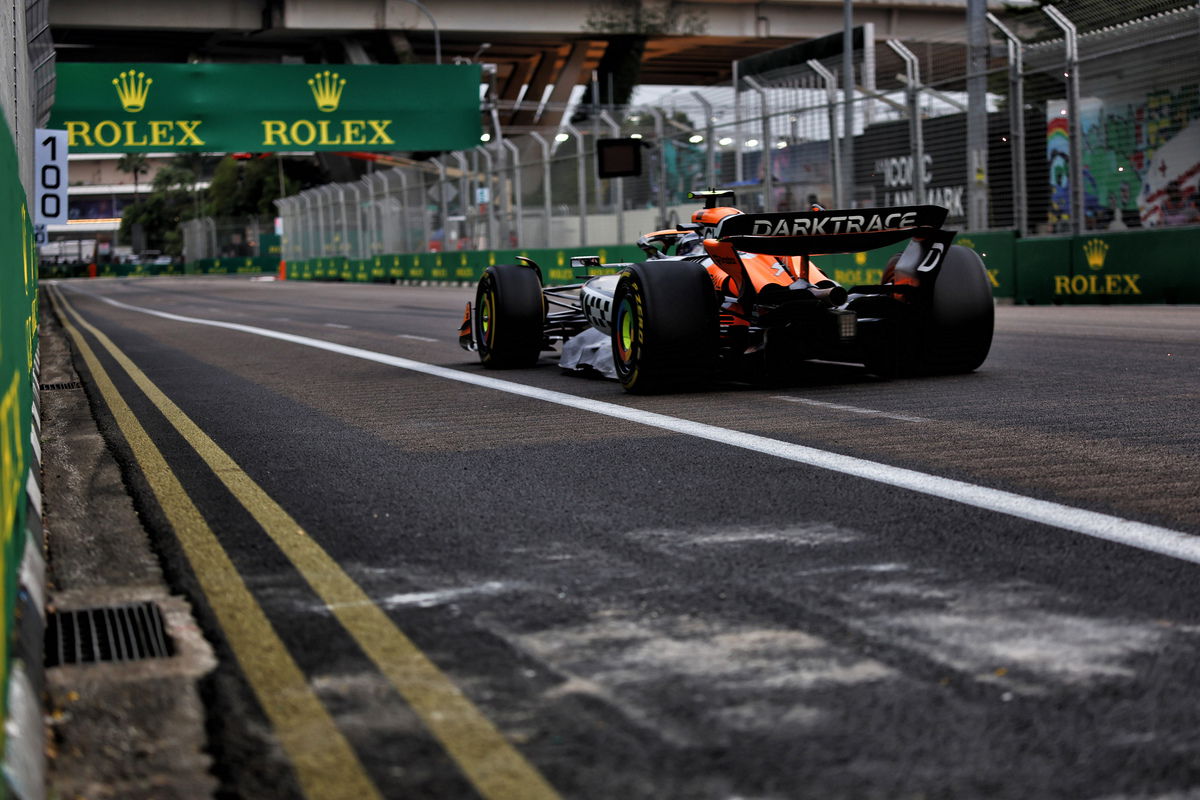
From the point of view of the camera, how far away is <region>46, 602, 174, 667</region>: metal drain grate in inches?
143

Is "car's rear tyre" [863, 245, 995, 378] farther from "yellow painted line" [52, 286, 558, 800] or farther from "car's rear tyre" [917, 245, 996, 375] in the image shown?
"yellow painted line" [52, 286, 558, 800]

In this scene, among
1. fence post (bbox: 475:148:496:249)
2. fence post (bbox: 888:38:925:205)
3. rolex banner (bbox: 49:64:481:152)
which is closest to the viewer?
fence post (bbox: 888:38:925:205)

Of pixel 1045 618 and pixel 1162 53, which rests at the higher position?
pixel 1162 53

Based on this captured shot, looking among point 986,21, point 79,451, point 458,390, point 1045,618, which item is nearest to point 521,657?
point 1045,618

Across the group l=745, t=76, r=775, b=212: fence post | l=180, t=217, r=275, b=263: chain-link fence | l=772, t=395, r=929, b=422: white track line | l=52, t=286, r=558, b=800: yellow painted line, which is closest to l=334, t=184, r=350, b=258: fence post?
l=745, t=76, r=775, b=212: fence post

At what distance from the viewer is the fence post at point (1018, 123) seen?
2008 centimetres

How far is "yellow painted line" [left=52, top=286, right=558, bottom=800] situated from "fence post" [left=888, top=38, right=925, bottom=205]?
17.4 meters

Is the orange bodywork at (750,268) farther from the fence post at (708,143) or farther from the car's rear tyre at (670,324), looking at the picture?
the fence post at (708,143)

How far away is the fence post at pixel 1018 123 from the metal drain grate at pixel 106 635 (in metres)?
17.6

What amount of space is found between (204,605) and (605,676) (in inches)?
50.7

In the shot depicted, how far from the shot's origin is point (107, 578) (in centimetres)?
450

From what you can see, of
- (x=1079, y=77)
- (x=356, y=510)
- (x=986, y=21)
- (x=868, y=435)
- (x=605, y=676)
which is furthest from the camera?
(x=986, y=21)

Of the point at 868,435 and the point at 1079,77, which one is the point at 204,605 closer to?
the point at 868,435

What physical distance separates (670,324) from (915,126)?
13.9 m
